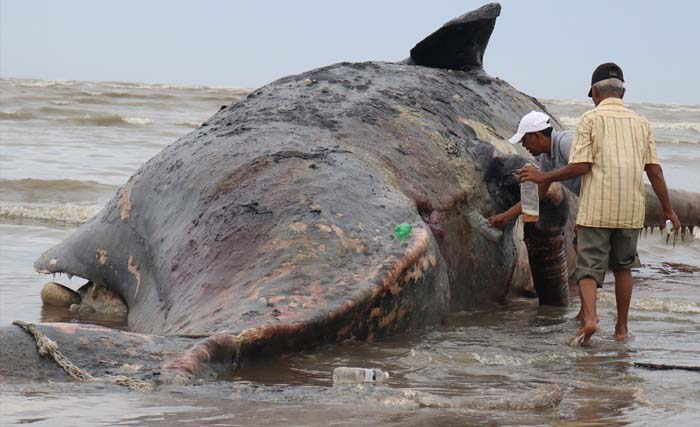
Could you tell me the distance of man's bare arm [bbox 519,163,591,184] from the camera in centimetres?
659

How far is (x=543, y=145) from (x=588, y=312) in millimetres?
1403

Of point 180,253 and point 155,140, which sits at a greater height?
point 155,140

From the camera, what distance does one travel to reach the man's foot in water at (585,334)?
6.11m

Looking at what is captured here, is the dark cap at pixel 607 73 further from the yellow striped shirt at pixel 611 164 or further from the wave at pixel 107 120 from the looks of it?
the wave at pixel 107 120

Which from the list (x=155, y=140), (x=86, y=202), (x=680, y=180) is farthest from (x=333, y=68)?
(x=155, y=140)

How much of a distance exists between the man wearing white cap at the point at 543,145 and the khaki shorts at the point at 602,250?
46cm

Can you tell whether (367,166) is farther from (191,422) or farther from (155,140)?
(155,140)

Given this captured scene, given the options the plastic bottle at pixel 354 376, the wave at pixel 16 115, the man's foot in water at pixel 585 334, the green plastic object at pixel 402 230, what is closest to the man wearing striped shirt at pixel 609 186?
the man's foot in water at pixel 585 334

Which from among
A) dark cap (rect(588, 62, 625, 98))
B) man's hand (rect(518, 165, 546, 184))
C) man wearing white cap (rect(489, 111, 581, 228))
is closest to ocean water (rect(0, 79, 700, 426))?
man wearing white cap (rect(489, 111, 581, 228))

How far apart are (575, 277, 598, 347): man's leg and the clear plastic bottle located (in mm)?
487

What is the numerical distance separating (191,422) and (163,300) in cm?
200

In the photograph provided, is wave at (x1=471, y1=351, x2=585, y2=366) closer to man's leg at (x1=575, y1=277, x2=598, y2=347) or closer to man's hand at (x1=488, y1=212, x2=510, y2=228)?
man's leg at (x1=575, y1=277, x2=598, y2=347)

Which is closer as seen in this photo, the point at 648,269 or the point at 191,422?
the point at 191,422

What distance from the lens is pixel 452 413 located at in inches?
167
